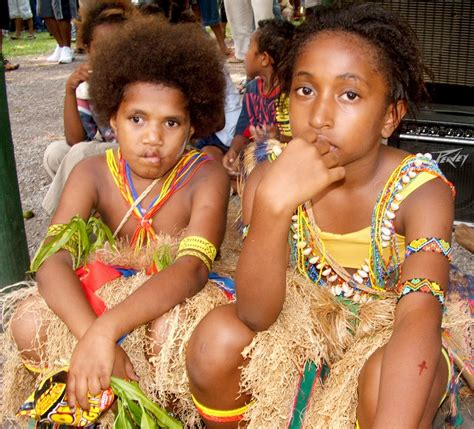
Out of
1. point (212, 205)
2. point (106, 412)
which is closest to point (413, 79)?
point (212, 205)

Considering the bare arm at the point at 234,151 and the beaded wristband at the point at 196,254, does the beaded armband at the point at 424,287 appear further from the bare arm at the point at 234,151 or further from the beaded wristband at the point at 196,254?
the bare arm at the point at 234,151

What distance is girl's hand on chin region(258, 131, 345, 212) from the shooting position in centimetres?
173

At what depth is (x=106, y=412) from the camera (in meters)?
2.12

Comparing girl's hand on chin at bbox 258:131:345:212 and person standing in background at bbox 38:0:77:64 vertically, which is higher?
girl's hand on chin at bbox 258:131:345:212

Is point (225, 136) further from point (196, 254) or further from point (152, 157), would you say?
point (196, 254)

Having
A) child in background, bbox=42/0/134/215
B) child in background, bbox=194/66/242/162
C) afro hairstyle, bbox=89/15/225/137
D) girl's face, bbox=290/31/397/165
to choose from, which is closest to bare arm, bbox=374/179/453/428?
girl's face, bbox=290/31/397/165

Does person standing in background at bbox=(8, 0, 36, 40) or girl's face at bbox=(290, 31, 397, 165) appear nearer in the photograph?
girl's face at bbox=(290, 31, 397, 165)

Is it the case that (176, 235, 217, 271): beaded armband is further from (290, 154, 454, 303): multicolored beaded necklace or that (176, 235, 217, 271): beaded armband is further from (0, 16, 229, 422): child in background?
(290, 154, 454, 303): multicolored beaded necklace

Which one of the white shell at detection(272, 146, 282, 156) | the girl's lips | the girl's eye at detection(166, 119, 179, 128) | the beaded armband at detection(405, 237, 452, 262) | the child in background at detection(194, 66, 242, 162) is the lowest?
the child in background at detection(194, 66, 242, 162)

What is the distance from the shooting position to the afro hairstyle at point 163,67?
2.54 metres

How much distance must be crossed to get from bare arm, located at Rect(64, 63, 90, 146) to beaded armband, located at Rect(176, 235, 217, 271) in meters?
1.44

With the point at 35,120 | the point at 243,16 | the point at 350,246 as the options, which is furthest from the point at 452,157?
the point at 243,16

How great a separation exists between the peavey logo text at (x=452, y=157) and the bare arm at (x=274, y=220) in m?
2.37

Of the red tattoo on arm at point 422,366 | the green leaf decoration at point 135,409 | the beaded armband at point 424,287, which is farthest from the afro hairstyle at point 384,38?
the green leaf decoration at point 135,409
